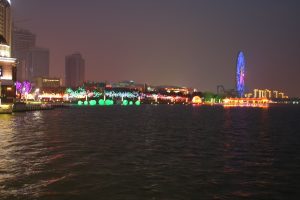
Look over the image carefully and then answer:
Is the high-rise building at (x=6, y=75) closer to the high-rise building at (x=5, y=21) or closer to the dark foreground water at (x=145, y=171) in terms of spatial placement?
the high-rise building at (x=5, y=21)

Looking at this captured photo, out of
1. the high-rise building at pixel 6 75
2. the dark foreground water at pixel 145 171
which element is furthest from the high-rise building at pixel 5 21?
the dark foreground water at pixel 145 171

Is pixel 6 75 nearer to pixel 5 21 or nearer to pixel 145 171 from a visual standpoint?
pixel 5 21

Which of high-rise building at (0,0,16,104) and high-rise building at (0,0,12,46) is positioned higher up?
high-rise building at (0,0,12,46)

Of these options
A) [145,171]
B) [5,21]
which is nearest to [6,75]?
[5,21]

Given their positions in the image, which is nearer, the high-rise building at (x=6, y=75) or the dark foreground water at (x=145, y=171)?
the dark foreground water at (x=145, y=171)

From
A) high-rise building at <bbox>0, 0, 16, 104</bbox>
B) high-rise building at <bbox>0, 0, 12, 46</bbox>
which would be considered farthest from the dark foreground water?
high-rise building at <bbox>0, 0, 12, 46</bbox>

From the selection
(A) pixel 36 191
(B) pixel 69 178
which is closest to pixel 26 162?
(B) pixel 69 178

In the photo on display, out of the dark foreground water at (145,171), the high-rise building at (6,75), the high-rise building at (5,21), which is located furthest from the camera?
the high-rise building at (5,21)

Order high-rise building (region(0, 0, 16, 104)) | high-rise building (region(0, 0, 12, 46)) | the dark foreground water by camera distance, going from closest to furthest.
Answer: the dark foreground water < high-rise building (region(0, 0, 16, 104)) < high-rise building (region(0, 0, 12, 46))

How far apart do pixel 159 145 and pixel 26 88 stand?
161963mm

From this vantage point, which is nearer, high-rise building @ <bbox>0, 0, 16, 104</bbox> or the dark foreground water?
the dark foreground water

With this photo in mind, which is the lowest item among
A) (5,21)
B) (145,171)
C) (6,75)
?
(145,171)

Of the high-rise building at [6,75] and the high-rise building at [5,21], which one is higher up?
the high-rise building at [5,21]

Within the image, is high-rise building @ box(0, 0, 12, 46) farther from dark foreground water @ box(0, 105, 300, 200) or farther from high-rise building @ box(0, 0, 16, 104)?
dark foreground water @ box(0, 105, 300, 200)
